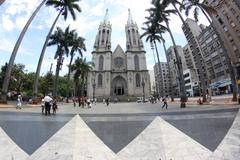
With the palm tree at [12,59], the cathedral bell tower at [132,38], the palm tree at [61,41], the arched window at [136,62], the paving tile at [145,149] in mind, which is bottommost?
the paving tile at [145,149]

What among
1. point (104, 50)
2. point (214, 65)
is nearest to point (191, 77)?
→ point (214, 65)

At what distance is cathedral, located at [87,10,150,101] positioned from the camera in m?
82.4

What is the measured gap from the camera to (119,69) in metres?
87.3

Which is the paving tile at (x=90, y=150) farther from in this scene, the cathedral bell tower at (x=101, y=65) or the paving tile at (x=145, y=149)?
the cathedral bell tower at (x=101, y=65)

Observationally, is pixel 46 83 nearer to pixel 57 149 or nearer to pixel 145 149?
pixel 57 149

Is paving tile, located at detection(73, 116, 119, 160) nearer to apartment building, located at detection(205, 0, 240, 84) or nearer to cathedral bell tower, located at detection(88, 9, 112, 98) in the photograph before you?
apartment building, located at detection(205, 0, 240, 84)

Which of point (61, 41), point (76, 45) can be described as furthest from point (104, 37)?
point (61, 41)

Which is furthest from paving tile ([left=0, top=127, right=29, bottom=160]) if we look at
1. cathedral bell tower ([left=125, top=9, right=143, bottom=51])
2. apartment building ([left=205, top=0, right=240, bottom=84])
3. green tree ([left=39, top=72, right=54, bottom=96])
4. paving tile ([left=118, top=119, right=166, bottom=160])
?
cathedral bell tower ([left=125, top=9, right=143, bottom=51])

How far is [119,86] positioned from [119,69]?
673 centimetres

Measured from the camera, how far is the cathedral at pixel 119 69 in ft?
270

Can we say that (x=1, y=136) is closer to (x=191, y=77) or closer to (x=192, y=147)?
(x=192, y=147)

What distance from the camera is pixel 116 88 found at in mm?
87375

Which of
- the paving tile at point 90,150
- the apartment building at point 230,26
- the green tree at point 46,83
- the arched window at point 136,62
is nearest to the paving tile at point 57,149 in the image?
the paving tile at point 90,150

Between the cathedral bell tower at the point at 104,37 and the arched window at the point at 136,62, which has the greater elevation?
the cathedral bell tower at the point at 104,37
